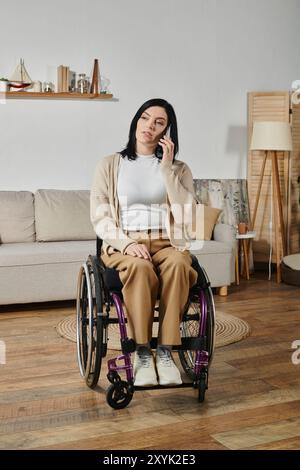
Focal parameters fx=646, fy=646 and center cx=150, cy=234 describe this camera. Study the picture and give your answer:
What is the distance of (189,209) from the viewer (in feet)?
8.86

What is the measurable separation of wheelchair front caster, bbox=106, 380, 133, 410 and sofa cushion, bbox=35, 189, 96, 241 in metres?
2.15

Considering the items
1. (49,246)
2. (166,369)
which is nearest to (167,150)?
(166,369)

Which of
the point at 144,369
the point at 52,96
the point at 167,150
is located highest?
the point at 52,96

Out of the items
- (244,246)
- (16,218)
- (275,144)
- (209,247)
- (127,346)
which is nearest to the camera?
(127,346)

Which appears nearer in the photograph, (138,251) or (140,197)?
(138,251)

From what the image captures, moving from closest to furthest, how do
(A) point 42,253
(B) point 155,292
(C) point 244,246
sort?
(B) point 155,292
(A) point 42,253
(C) point 244,246

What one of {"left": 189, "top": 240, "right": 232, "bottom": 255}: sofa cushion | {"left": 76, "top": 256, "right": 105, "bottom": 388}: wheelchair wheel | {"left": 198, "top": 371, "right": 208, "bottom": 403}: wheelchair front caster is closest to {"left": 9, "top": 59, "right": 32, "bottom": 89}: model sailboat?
{"left": 189, "top": 240, "right": 232, "bottom": 255}: sofa cushion

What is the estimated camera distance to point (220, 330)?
3619 mm

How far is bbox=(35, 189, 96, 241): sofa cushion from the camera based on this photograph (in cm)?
446

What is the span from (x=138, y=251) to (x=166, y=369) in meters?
0.47

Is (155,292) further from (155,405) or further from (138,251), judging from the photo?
(155,405)

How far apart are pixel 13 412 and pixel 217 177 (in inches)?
135

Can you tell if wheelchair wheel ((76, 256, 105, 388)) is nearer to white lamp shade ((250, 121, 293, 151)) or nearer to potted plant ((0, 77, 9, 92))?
potted plant ((0, 77, 9, 92))
